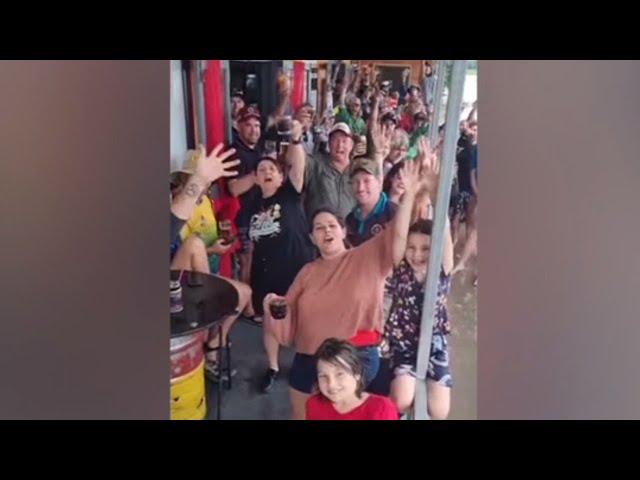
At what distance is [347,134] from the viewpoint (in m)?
1.82

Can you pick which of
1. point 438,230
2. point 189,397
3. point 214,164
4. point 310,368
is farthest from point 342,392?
point 214,164

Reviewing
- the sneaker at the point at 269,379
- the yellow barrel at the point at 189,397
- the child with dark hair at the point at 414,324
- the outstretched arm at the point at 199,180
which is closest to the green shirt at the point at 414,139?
the child with dark hair at the point at 414,324

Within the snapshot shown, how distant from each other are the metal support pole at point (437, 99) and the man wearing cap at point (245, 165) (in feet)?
1.80

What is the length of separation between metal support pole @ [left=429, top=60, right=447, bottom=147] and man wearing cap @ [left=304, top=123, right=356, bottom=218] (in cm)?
26

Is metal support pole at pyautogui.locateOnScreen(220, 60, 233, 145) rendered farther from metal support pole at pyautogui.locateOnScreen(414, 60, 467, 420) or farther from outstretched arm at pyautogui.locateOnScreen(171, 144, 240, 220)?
metal support pole at pyautogui.locateOnScreen(414, 60, 467, 420)

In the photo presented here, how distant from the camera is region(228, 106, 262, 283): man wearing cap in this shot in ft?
5.92
